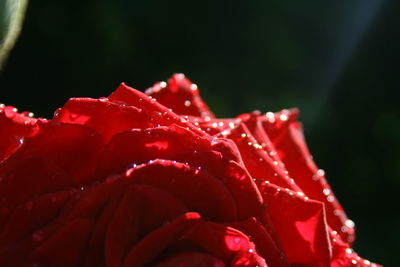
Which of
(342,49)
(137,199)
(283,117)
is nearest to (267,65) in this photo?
(342,49)

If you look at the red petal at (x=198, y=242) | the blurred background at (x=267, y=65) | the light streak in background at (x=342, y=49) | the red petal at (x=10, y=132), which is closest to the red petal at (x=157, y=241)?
the red petal at (x=198, y=242)

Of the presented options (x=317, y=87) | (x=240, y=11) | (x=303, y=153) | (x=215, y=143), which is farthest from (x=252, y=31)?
(x=215, y=143)

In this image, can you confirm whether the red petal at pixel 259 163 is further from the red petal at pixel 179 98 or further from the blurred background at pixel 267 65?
the blurred background at pixel 267 65

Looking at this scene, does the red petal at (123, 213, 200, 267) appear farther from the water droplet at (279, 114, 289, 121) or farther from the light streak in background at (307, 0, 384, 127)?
the light streak in background at (307, 0, 384, 127)

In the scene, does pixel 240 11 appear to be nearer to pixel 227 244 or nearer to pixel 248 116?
pixel 248 116

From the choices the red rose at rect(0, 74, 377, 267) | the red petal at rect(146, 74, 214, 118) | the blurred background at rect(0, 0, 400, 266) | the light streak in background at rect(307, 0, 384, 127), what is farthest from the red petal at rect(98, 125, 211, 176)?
the light streak in background at rect(307, 0, 384, 127)

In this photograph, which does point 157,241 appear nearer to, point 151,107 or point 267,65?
point 151,107
